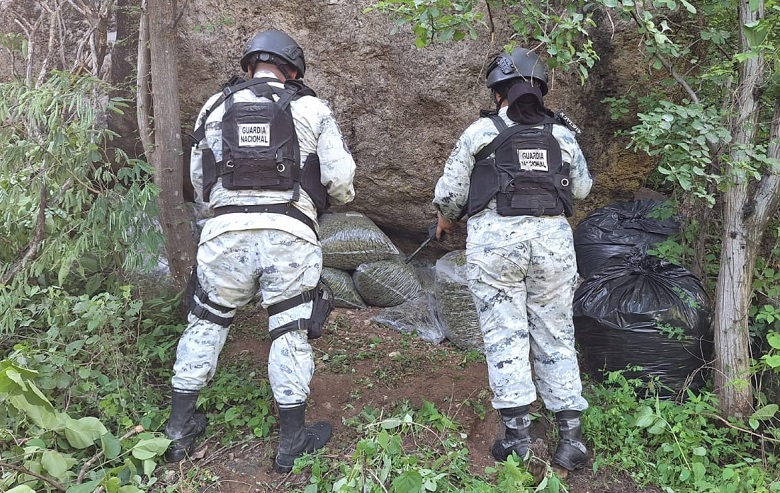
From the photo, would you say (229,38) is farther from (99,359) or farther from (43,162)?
(99,359)

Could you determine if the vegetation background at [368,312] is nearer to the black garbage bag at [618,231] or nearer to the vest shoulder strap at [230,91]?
the black garbage bag at [618,231]

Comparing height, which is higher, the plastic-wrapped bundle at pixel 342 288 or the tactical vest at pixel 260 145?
the tactical vest at pixel 260 145

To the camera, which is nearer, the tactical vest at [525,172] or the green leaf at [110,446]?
the green leaf at [110,446]

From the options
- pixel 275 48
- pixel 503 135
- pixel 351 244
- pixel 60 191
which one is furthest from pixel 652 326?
pixel 60 191

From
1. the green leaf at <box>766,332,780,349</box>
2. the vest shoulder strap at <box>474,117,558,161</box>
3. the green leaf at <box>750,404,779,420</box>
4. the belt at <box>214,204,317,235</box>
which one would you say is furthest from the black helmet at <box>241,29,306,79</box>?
the green leaf at <box>750,404,779,420</box>

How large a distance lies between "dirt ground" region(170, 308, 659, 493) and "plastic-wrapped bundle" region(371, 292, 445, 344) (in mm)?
54

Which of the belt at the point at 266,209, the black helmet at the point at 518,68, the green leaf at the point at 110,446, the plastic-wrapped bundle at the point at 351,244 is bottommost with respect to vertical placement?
the green leaf at the point at 110,446

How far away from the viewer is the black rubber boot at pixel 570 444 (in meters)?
2.53

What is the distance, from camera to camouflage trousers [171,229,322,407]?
254cm

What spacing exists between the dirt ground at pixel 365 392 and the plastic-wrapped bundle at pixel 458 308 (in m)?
0.09

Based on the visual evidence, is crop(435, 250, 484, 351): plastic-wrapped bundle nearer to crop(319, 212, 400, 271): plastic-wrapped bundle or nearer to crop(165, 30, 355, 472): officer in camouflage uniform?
crop(319, 212, 400, 271): plastic-wrapped bundle

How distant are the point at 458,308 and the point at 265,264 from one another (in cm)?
148

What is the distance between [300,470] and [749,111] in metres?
2.55

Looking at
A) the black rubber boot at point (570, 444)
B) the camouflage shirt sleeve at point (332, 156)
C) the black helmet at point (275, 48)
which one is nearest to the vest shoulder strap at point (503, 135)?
the camouflage shirt sleeve at point (332, 156)
